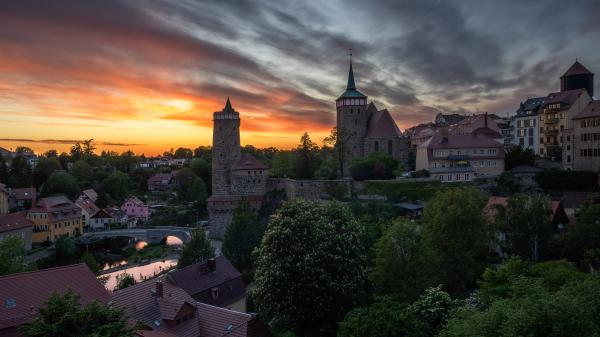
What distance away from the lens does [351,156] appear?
59.7 meters

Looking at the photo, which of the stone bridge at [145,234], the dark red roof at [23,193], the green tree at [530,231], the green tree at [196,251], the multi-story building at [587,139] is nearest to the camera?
the green tree at [530,231]

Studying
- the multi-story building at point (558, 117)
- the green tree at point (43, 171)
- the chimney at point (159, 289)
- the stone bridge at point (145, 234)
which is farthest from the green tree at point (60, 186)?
the multi-story building at point (558, 117)

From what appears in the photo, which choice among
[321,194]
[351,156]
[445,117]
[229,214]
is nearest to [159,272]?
[229,214]

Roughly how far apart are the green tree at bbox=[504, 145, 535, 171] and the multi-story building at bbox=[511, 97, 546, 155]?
32.4 ft

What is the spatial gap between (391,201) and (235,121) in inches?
948

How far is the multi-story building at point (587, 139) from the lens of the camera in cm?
4466

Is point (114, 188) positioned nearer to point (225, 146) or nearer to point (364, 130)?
point (225, 146)

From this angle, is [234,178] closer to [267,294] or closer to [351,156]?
[351,156]

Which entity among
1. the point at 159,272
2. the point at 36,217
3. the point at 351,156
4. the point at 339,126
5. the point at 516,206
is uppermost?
the point at 339,126

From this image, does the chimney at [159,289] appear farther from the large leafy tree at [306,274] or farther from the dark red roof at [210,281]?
the large leafy tree at [306,274]

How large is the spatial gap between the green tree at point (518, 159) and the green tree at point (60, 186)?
245ft

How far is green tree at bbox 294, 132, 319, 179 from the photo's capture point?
54.8 metres

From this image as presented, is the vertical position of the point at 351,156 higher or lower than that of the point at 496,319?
higher

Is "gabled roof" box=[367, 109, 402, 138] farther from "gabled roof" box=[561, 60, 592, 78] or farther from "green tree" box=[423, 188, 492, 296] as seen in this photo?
"green tree" box=[423, 188, 492, 296]
